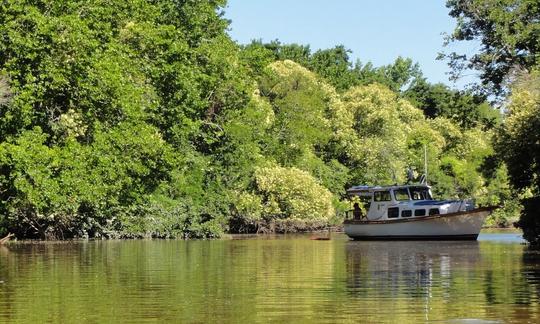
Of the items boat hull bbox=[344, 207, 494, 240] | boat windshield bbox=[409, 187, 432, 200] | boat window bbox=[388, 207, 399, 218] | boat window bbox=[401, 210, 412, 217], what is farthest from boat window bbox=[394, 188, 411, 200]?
boat hull bbox=[344, 207, 494, 240]

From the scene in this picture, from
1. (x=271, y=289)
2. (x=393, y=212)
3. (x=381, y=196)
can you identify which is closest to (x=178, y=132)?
(x=381, y=196)

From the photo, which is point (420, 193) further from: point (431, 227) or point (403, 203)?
point (431, 227)

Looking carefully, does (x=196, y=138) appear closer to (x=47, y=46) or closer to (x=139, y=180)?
(x=139, y=180)

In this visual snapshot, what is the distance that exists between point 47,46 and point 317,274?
19.4m

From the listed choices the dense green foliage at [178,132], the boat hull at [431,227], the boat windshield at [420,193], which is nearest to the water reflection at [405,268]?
the dense green foliage at [178,132]

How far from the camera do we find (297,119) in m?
77.1

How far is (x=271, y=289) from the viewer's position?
18.8 meters

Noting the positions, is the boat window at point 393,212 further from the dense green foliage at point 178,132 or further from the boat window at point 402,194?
the dense green foliage at point 178,132

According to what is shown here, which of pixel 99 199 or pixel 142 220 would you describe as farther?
pixel 142 220

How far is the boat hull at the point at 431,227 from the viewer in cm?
4644

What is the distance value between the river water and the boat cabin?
17.0 m

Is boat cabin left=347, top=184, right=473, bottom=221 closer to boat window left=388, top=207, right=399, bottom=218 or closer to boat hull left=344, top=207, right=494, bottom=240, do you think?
boat window left=388, top=207, right=399, bottom=218

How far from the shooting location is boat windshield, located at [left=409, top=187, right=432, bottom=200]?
50.2 metres

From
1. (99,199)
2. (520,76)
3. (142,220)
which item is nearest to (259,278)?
(520,76)
